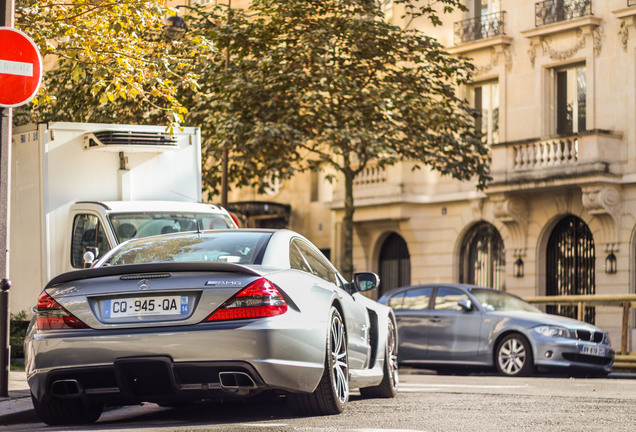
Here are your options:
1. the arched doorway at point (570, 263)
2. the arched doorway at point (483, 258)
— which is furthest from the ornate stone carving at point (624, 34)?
the arched doorway at point (483, 258)

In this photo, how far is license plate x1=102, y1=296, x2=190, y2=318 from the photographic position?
25.8ft

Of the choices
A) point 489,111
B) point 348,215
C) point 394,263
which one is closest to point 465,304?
point 348,215

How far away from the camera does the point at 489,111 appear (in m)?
34.9

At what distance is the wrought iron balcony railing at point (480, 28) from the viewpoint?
3441cm

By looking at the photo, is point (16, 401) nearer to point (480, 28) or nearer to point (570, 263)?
point (570, 263)

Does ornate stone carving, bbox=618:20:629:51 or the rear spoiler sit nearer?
the rear spoiler

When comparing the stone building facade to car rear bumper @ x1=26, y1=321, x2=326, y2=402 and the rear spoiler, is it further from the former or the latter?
the rear spoiler

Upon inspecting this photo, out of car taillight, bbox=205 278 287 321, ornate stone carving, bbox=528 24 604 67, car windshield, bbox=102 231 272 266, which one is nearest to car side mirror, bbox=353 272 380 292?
car windshield, bbox=102 231 272 266

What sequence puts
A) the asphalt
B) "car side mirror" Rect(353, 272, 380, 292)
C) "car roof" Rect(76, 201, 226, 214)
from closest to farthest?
the asphalt → "car side mirror" Rect(353, 272, 380, 292) → "car roof" Rect(76, 201, 226, 214)

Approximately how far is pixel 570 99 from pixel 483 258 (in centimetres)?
537

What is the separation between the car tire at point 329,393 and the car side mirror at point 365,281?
1.32 m

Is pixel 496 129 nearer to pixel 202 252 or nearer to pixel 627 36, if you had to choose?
pixel 627 36

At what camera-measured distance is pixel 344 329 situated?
917cm

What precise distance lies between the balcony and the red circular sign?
893 inches
